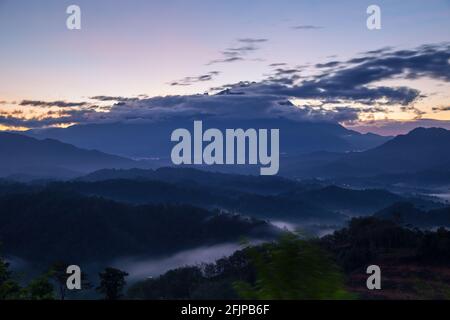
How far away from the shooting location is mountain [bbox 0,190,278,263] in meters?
112

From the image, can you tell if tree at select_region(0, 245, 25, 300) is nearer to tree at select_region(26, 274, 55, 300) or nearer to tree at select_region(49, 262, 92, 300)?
tree at select_region(26, 274, 55, 300)

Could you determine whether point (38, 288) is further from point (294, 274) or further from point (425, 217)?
point (425, 217)

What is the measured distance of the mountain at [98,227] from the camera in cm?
11156

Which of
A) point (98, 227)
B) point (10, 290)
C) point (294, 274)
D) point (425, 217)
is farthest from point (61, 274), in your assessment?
point (98, 227)

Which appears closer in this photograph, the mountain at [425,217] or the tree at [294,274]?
the tree at [294,274]

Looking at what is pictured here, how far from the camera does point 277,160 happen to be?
23.4 ft

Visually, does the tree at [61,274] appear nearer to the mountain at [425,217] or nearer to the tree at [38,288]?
the tree at [38,288]

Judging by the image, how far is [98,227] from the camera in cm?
12606

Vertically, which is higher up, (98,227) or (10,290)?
(10,290)

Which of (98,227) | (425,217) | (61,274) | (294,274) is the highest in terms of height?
(294,274)

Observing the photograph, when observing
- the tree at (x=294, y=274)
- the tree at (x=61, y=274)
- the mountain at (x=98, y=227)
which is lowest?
the mountain at (x=98, y=227)

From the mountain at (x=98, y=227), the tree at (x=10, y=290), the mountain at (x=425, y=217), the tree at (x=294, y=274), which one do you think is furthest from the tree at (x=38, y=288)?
the mountain at (x=425, y=217)
